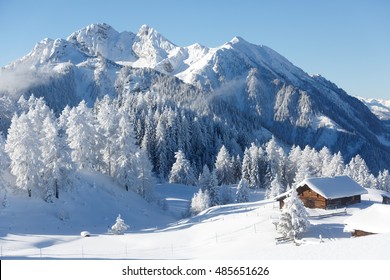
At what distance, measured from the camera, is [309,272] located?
44.5 feet

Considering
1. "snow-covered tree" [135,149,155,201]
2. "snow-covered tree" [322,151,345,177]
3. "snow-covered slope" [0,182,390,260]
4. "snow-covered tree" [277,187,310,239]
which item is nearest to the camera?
"snow-covered tree" [277,187,310,239]

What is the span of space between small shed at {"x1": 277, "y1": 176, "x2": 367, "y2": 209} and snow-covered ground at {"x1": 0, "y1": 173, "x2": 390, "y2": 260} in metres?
1.34

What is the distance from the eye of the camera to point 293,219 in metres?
34.8

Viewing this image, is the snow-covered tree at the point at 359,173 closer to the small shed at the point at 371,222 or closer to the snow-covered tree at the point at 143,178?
the snow-covered tree at the point at 143,178

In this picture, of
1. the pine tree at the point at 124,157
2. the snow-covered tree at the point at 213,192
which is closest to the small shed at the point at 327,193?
the snow-covered tree at the point at 213,192

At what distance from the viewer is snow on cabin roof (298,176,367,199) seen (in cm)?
4869

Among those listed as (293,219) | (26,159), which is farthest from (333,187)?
(26,159)

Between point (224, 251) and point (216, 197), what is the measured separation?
35494 millimetres

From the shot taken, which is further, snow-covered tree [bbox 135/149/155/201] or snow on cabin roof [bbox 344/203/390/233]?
snow-covered tree [bbox 135/149/155/201]

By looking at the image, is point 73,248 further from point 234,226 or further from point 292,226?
point 292,226

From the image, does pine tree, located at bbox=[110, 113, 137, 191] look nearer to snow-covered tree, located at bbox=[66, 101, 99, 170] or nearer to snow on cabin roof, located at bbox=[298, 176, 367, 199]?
snow-covered tree, located at bbox=[66, 101, 99, 170]

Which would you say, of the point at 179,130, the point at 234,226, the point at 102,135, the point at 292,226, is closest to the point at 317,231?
the point at 292,226

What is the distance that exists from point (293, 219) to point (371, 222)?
626 cm

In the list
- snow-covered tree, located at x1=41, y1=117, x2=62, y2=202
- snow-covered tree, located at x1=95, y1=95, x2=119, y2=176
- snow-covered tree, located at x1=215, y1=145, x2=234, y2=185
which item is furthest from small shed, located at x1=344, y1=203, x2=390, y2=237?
snow-covered tree, located at x1=215, y1=145, x2=234, y2=185
